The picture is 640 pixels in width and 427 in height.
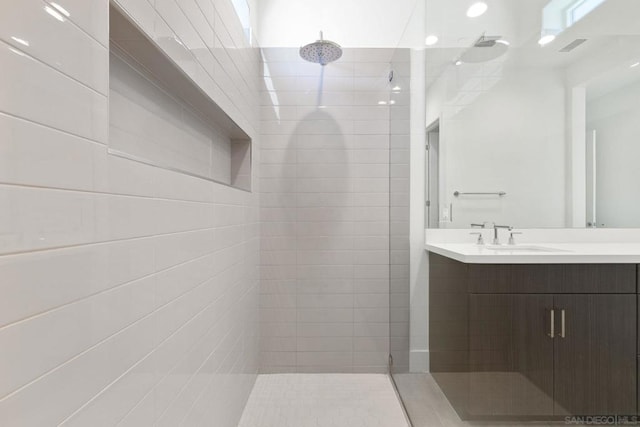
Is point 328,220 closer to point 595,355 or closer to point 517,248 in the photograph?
point 517,248

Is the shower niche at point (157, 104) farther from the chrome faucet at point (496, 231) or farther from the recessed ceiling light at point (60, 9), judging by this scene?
the chrome faucet at point (496, 231)

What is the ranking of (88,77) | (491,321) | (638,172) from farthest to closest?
(638,172) → (491,321) → (88,77)

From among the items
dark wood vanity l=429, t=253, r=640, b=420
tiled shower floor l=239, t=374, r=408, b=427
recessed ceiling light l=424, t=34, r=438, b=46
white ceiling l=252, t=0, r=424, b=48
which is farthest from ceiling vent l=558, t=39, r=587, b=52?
tiled shower floor l=239, t=374, r=408, b=427

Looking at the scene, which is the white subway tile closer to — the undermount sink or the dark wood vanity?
the dark wood vanity

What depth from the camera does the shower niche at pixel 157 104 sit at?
864mm

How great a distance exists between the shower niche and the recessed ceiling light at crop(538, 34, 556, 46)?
2061 millimetres

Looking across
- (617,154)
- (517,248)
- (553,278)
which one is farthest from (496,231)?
(617,154)

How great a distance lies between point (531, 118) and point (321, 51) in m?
1.43

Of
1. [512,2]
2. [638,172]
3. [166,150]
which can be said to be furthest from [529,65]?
[166,150]

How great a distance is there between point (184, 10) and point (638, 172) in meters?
2.70

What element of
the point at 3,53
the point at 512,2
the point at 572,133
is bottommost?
the point at 3,53

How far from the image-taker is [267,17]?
7.98ft

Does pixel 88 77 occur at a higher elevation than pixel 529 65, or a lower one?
lower

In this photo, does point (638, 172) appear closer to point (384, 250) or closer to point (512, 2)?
point (512, 2)
